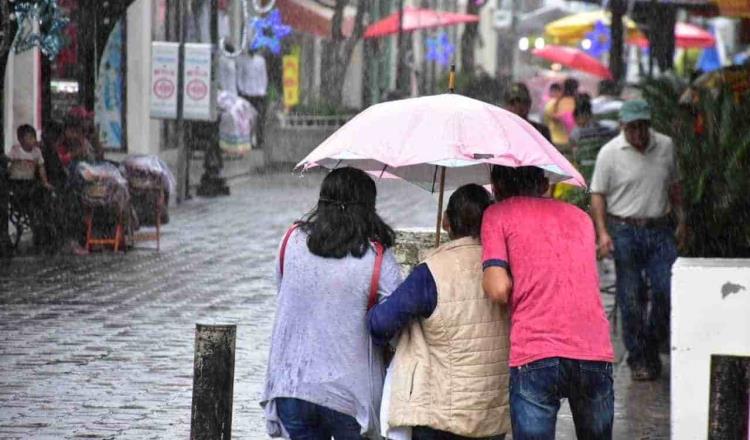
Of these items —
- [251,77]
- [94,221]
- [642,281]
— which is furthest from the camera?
[251,77]

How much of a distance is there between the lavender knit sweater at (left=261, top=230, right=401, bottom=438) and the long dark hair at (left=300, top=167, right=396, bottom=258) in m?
0.04

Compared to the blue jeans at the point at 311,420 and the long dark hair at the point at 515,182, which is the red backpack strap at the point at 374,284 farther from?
the long dark hair at the point at 515,182

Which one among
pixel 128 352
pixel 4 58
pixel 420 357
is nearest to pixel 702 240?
pixel 128 352

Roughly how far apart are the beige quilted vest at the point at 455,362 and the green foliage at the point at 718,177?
4537 mm

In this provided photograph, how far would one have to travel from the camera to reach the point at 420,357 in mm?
5617

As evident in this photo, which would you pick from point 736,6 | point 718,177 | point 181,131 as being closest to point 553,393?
point 718,177

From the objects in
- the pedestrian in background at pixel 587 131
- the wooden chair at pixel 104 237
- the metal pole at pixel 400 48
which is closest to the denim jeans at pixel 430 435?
the pedestrian in background at pixel 587 131

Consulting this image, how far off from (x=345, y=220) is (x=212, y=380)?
3.60 ft

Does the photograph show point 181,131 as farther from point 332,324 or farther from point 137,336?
point 332,324

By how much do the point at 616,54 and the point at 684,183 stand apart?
762 inches

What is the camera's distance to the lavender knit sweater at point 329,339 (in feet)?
18.4

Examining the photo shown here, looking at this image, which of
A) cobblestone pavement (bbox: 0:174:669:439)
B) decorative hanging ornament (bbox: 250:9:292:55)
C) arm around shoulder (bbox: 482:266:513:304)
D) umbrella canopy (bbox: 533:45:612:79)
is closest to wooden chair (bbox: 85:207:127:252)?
cobblestone pavement (bbox: 0:174:669:439)

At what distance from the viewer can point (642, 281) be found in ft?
35.0

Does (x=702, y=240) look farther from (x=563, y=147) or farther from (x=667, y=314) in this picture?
(x=563, y=147)
